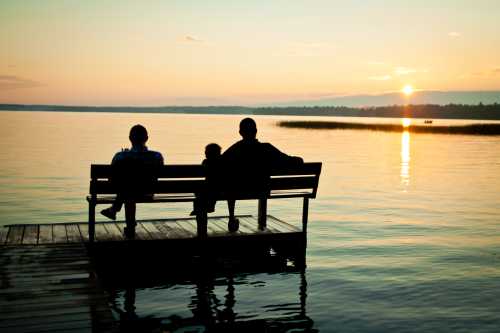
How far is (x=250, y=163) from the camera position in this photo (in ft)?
31.4

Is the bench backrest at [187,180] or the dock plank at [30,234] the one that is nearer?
the bench backrest at [187,180]

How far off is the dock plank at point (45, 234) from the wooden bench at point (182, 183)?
80 centimetres

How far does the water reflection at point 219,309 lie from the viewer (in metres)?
7.66

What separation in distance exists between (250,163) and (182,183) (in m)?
1.21

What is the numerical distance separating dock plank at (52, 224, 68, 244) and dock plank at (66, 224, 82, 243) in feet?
0.23

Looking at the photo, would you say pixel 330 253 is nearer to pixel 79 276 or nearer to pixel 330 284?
pixel 330 284

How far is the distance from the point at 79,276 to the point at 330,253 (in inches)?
257

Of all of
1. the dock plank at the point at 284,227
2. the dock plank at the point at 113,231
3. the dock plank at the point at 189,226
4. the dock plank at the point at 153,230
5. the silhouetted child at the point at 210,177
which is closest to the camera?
the silhouetted child at the point at 210,177

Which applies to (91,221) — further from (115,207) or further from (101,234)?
(101,234)

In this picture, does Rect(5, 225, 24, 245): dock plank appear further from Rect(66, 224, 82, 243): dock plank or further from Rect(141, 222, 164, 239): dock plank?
Rect(141, 222, 164, 239): dock plank

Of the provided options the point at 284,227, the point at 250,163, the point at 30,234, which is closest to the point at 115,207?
the point at 30,234

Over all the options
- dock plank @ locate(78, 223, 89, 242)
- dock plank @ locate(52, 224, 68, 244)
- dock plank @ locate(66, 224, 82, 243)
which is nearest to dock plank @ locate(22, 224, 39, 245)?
dock plank @ locate(52, 224, 68, 244)

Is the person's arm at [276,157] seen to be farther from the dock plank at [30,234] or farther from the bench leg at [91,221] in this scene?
the dock plank at [30,234]

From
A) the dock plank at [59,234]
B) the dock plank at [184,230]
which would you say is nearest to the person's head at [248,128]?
the dock plank at [184,230]
